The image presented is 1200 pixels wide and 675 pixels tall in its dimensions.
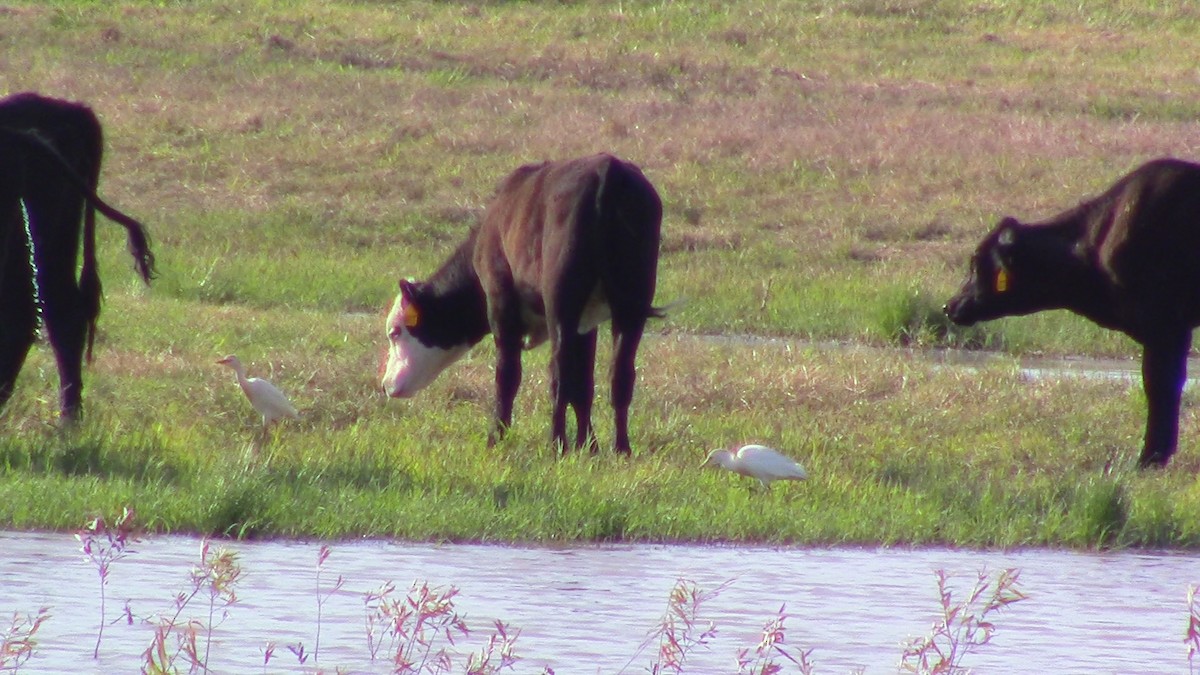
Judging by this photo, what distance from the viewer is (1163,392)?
9766mm

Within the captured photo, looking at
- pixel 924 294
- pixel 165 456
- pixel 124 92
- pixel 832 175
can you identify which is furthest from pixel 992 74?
pixel 165 456

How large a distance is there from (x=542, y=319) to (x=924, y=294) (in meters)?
5.81

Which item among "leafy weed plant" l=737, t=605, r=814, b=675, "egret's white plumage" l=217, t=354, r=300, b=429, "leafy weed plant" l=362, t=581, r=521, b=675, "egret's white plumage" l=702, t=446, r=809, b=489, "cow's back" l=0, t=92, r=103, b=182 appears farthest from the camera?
"cow's back" l=0, t=92, r=103, b=182

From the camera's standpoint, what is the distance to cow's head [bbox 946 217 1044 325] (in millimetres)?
10766

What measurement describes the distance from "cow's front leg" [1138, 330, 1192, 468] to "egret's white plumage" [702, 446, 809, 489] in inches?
94.2

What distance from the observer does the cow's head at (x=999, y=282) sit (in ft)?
35.3

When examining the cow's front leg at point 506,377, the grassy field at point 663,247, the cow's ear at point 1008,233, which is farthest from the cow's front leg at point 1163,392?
the cow's front leg at point 506,377

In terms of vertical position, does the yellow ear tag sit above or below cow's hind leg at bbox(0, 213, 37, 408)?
below

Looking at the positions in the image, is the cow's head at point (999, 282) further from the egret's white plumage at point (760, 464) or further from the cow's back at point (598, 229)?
the egret's white plumage at point (760, 464)

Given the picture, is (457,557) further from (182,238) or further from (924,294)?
(182,238)

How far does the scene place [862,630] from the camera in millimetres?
6117

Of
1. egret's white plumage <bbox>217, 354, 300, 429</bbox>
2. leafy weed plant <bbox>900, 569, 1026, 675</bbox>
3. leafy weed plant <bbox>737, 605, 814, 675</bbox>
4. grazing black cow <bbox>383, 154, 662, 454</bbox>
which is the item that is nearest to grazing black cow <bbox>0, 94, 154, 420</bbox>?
egret's white plumage <bbox>217, 354, 300, 429</bbox>

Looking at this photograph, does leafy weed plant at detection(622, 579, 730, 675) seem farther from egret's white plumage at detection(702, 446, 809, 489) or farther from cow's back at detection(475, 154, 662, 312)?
cow's back at detection(475, 154, 662, 312)

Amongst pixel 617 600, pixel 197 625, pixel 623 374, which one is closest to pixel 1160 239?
pixel 623 374
